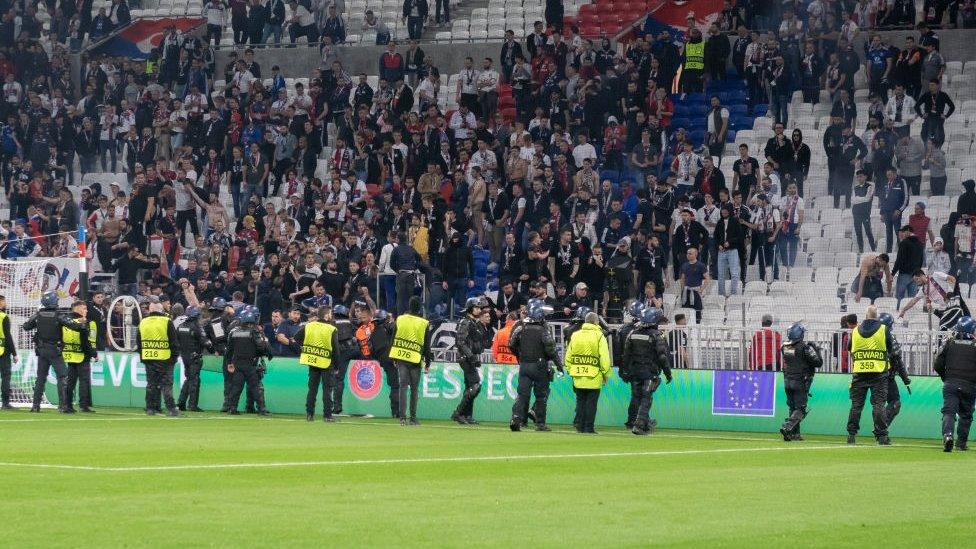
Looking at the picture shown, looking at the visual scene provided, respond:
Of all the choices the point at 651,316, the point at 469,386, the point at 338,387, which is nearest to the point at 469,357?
the point at 469,386


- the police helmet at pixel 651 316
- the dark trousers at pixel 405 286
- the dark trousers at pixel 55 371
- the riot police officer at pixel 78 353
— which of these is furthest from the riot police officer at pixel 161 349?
the police helmet at pixel 651 316

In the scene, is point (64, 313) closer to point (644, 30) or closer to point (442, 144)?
point (442, 144)

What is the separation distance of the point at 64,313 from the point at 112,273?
9.09m

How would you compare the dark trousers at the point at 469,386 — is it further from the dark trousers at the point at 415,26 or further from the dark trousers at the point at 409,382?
the dark trousers at the point at 415,26

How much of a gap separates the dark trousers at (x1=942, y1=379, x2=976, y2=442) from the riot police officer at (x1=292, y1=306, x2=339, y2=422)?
32.2 feet

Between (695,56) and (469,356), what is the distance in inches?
469

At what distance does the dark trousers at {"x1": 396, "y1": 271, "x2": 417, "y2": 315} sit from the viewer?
31.6 metres

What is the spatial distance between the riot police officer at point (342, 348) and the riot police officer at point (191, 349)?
7.39 ft

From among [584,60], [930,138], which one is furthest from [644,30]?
[930,138]

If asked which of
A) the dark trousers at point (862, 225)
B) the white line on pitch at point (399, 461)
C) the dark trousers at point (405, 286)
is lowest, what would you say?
the white line on pitch at point (399, 461)

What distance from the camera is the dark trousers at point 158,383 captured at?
26.8 metres

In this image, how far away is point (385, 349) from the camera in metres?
27.9

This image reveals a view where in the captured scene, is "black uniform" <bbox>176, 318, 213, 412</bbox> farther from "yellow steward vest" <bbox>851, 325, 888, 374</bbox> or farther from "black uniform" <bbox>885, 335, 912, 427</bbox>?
"black uniform" <bbox>885, 335, 912, 427</bbox>

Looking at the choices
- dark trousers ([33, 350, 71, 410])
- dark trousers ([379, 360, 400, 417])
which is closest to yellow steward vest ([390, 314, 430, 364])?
dark trousers ([379, 360, 400, 417])
